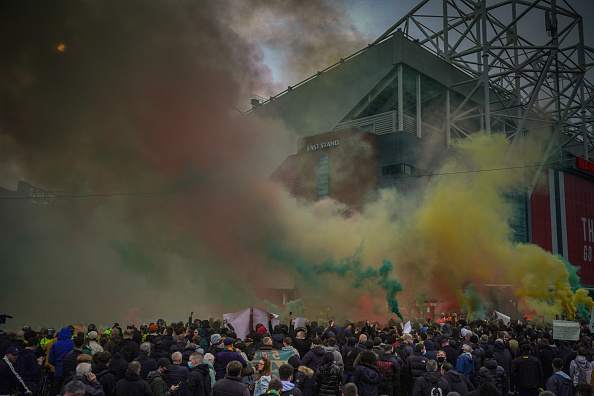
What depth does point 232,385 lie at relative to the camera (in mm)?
5863

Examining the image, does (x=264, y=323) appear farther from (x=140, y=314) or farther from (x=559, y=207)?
(x=559, y=207)

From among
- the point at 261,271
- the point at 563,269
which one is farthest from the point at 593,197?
the point at 261,271

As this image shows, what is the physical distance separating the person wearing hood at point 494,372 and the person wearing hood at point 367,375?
190 centimetres

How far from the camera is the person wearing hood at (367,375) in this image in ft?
25.3

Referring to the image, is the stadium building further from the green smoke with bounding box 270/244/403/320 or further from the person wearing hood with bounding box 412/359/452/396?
the person wearing hood with bounding box 412/359/452/396

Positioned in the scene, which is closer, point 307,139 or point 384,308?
point 384,308

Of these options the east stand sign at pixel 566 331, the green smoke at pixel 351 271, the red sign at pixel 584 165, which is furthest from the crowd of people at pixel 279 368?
the red sign at pixel 584 165

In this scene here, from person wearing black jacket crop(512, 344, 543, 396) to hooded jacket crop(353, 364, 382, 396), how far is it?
3934 mm

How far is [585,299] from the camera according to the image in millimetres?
31250

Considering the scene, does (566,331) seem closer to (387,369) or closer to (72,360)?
(387,369)

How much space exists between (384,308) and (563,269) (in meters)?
12.9

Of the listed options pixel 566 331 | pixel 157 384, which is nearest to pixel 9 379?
pixel 157 384

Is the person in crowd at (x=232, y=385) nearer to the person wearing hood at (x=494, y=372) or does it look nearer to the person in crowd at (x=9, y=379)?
the person in crowd at (x=9, y=379)

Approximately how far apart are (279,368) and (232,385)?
586mm
